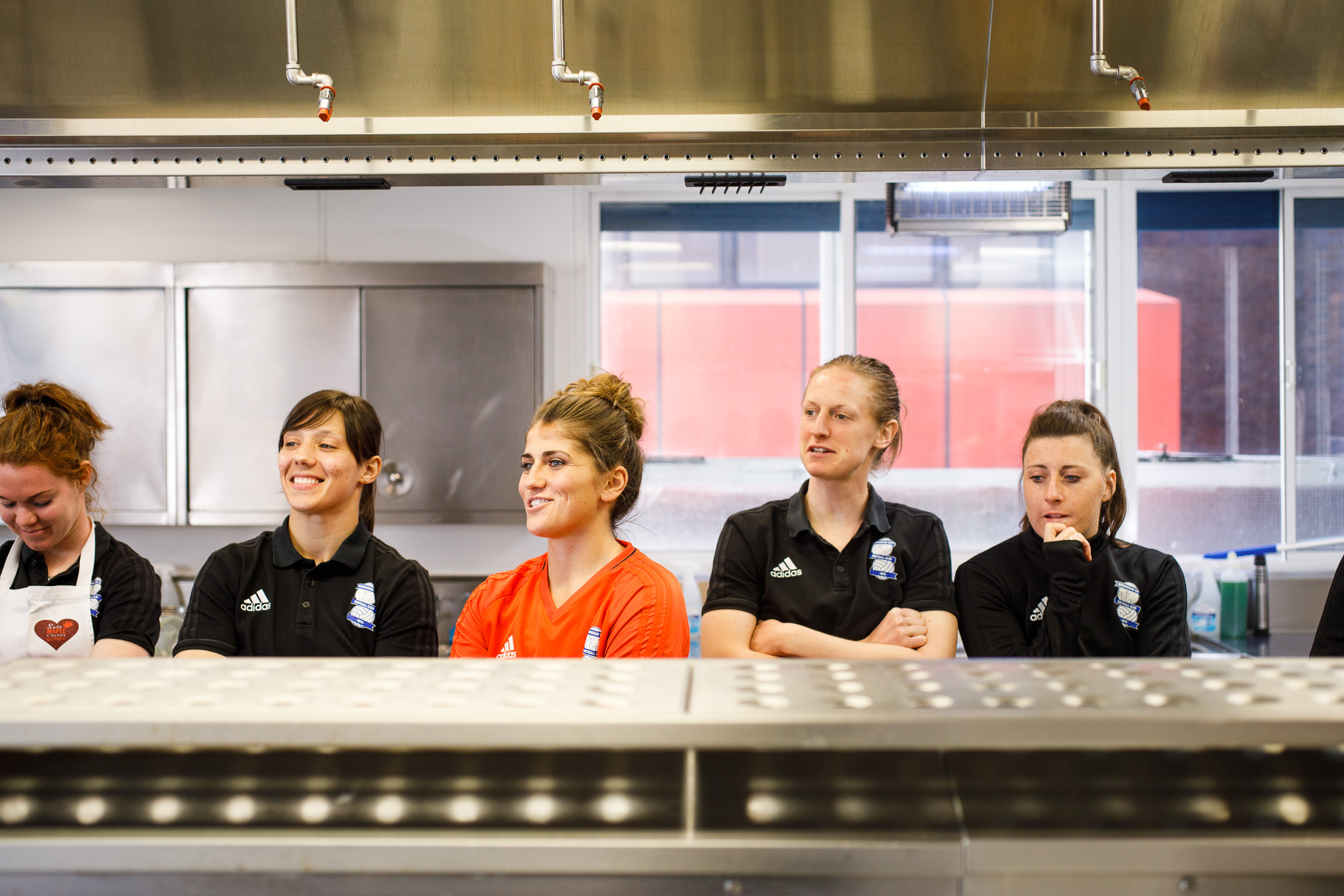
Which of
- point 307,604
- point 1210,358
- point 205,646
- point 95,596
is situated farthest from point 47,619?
point 1210,358

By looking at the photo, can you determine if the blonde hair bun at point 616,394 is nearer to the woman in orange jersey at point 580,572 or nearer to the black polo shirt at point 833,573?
the woman in orange jersey at point 580,572

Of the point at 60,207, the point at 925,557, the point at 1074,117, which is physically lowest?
the point at 925,557

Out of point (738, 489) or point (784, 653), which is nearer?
→ point (784, 653)

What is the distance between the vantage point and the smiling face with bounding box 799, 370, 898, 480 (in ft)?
5.93

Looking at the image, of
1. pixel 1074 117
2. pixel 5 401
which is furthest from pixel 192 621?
pixel 1074 117

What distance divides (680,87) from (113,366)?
253cm

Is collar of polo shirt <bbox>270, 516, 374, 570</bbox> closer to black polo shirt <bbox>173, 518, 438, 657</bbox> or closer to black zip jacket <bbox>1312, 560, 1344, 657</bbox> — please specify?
black polo shirt <bbox>173, 518, 438, 657</bbox>

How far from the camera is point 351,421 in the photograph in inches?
71.3

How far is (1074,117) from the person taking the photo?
60.8 inches

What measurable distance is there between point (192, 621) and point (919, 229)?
101 inches

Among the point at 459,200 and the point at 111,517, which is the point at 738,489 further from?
the point at 111,517

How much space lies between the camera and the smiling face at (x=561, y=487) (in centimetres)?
166

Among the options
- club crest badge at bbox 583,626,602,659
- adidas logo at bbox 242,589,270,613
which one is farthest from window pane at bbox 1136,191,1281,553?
adidas logo at bbox 242,589,270,613

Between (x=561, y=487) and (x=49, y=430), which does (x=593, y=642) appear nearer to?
(x=561, y=487)
